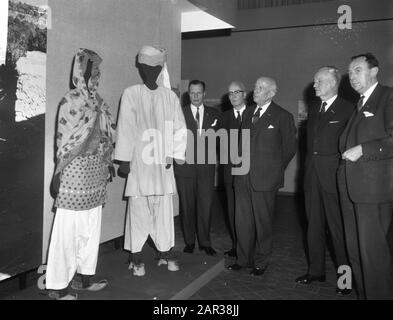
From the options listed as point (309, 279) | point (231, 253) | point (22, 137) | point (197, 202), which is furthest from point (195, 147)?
point (22, 137)

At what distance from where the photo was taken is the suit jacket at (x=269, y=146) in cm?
376

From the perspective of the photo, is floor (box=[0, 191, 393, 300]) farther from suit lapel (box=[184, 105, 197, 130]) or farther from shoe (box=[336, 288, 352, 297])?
suit lapel (box=[184, 105, 197, 130])

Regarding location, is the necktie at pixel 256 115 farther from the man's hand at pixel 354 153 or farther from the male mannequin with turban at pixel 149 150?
the man's hand at pixel 354 153

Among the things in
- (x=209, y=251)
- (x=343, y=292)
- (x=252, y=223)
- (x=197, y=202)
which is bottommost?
(x=343, y=292)

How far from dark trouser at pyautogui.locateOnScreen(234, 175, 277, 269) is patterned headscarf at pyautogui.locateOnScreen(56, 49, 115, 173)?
1637mm

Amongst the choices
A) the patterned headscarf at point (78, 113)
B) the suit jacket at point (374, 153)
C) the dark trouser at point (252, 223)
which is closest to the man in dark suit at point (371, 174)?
the suit jacket at point (374, 153)

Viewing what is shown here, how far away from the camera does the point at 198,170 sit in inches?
171

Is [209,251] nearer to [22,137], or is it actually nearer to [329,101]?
[329,101]

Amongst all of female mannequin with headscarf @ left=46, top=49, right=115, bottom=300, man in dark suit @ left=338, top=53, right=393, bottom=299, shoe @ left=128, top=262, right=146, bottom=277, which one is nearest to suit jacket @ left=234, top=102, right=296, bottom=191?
man in dark suit @ left=338, top=53, right=393, bottom=299

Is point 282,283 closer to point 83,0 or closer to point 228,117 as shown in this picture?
point 228,117

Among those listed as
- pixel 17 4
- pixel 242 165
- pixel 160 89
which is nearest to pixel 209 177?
pixel 242 165

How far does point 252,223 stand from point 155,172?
1.15m

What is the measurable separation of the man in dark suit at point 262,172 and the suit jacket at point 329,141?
0.33 m

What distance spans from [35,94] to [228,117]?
6.69 feet
